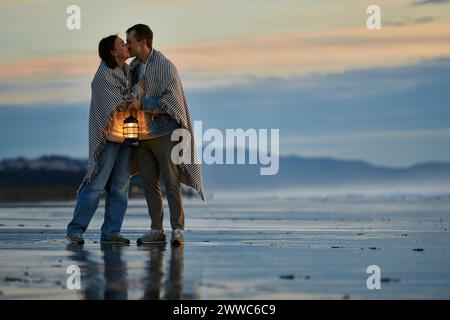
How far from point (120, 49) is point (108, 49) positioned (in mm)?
152

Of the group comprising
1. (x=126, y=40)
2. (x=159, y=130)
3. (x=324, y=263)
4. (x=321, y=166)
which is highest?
(x=126, y=40)

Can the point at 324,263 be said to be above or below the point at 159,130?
below

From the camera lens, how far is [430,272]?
11.1 m

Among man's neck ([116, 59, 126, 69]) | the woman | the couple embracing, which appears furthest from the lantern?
man's neck ([116, 59, 126, 69])

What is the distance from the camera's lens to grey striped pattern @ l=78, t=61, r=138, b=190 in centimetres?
1443

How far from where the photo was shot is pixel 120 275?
10445 millimetres

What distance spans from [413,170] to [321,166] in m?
15.8

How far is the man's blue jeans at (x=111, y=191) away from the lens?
48.2 ft

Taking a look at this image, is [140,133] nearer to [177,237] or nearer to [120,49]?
[120,49]

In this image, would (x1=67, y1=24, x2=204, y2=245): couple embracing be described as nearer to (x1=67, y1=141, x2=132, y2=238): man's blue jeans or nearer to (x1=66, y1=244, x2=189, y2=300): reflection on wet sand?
(x1=67, y1=141, x2=132, y2=238): man's blue jeans

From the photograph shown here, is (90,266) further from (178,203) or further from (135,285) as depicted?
(178,203)

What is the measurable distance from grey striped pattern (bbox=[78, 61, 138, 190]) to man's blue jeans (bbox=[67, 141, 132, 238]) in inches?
5.2
